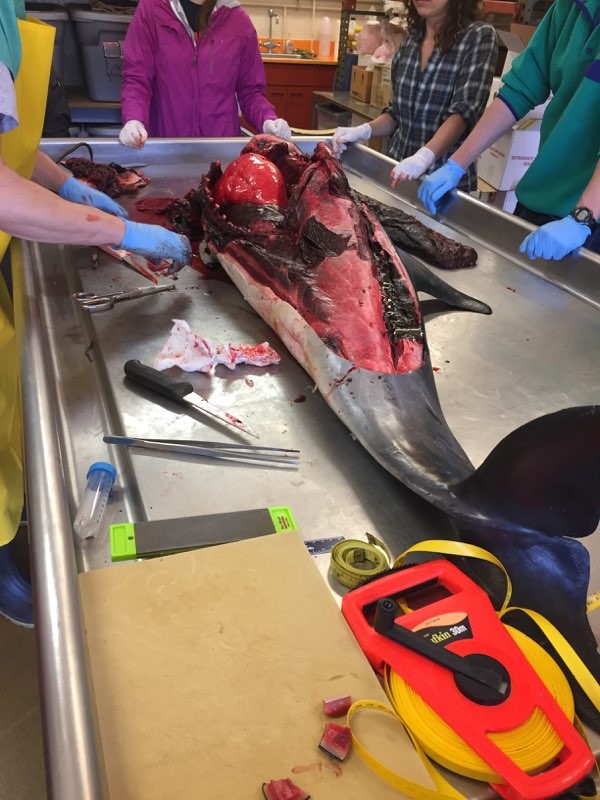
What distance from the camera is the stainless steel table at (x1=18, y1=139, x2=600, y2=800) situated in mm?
923

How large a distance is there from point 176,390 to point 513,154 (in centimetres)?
359

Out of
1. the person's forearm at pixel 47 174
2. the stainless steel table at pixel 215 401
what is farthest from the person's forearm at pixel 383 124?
the person's forearm at pixel 47 174

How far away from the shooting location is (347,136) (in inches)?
134

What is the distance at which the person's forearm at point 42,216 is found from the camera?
4.70 ft

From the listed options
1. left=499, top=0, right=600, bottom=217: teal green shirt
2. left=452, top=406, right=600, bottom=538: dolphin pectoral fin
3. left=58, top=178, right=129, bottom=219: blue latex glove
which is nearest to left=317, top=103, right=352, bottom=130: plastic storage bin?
left=499, top=0, right=600, bottom=217: teal green shirt

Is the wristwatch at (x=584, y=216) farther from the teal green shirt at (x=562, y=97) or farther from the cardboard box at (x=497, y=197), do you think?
the cardboard box at (x=497, y=197)

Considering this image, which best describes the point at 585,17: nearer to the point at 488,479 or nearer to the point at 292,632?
the point at 488,479

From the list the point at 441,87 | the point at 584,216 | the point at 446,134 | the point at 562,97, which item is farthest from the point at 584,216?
the point at 441,87

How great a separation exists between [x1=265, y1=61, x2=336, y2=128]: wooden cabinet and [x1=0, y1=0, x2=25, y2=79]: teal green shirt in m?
6.46

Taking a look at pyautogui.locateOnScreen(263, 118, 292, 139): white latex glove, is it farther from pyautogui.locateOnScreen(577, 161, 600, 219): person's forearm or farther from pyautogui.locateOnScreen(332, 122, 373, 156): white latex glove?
pyautogui.locateOnScreen(577, 161, 600, 219): person's forearm

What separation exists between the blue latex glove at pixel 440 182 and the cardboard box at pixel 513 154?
1524 millimetres

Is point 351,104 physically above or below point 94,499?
above

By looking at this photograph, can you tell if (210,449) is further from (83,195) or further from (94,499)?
(83,195)

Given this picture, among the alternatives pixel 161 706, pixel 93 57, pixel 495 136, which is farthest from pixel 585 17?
pixel 93 57
